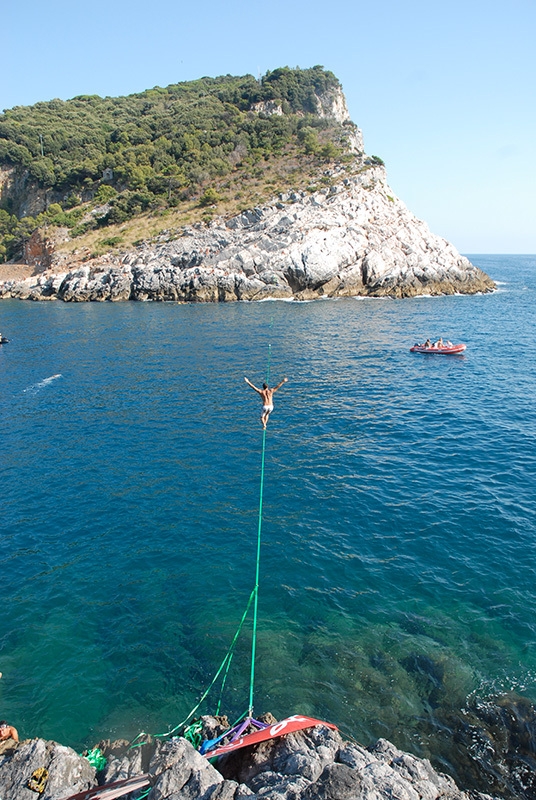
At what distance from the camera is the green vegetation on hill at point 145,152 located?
330 ft

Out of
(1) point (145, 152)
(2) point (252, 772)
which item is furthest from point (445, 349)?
(1) point (145, 152)

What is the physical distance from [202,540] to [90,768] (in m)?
9.68

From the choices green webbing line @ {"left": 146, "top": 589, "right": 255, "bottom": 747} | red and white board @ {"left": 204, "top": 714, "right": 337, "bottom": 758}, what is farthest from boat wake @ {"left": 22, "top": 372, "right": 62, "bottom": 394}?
red and white board @ {"left": 204, "top": 714, "right": 337, "bottom": 758}

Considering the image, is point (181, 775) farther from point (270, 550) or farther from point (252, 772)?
point (270, 550)

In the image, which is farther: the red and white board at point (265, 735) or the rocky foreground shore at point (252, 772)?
the red and white board at point (265, 735)

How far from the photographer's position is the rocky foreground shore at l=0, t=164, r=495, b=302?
3145 inches

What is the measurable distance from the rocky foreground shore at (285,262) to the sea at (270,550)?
42544mm

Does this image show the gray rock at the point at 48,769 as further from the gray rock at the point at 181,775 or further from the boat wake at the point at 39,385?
the boat wake at the point at 39,385

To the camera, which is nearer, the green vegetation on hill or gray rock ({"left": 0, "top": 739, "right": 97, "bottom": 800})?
gray rock ({"left": 0, "top": 739, "right": 97, "bottom": 800})

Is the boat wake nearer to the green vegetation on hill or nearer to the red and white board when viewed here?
the red and white board

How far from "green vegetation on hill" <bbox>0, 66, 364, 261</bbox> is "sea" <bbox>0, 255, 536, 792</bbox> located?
242 feet

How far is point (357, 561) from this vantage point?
18.2 metres

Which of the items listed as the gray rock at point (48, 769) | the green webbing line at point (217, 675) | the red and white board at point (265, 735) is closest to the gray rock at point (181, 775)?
the red and white board at point (265, 735)

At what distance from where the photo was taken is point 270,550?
62.5 ft
